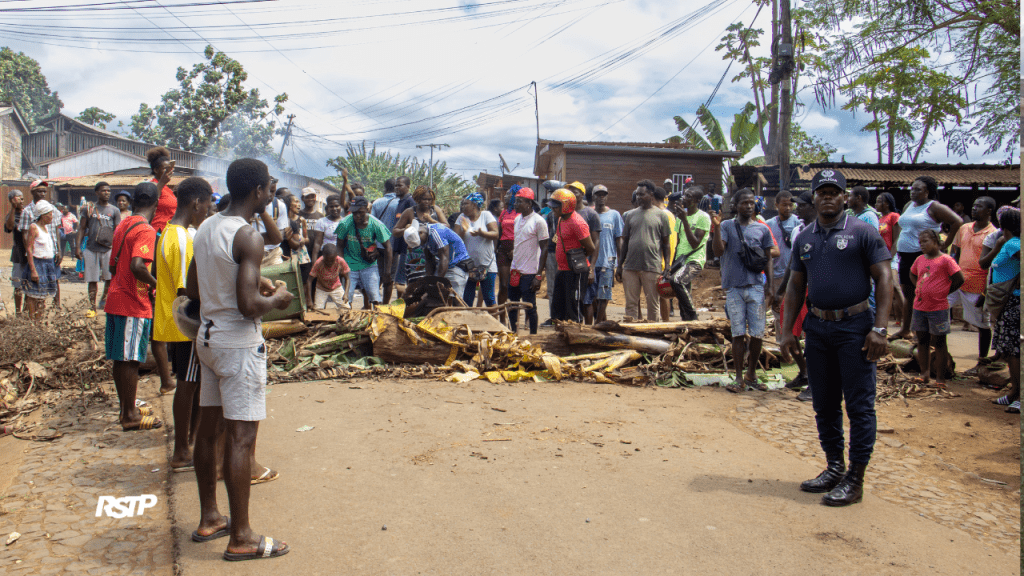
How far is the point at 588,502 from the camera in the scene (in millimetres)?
3701

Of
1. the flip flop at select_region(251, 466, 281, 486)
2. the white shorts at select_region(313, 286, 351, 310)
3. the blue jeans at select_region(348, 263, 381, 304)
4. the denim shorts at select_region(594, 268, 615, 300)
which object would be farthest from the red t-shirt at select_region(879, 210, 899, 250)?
the flip flop at select_region(251, 466, 281, 486)

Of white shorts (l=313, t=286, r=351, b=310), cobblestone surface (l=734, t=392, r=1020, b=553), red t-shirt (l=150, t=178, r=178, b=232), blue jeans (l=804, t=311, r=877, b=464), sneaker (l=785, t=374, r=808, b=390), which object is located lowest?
cobblestone surface (l=734, t=392, r=1020, b=553)

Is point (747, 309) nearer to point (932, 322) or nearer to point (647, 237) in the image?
point (932, 322)

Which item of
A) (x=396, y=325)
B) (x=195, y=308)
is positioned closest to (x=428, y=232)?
(x=396, y=325)

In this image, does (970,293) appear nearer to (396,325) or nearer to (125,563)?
(396,325)

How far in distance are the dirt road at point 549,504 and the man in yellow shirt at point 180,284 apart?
27 cm

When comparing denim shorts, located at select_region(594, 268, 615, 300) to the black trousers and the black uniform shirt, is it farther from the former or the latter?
the black uniform shirt

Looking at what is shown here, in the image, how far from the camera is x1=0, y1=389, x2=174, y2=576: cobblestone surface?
2982 mm

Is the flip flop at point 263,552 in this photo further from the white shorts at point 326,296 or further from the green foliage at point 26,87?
the green foliage at point 26,87

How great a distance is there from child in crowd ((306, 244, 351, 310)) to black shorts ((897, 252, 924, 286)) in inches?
286

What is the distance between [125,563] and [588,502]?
228 cm

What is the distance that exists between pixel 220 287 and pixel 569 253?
560 centimetres

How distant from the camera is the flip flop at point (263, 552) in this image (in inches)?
116

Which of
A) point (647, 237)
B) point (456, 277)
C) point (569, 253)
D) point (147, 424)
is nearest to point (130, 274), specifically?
point (147, 424)
